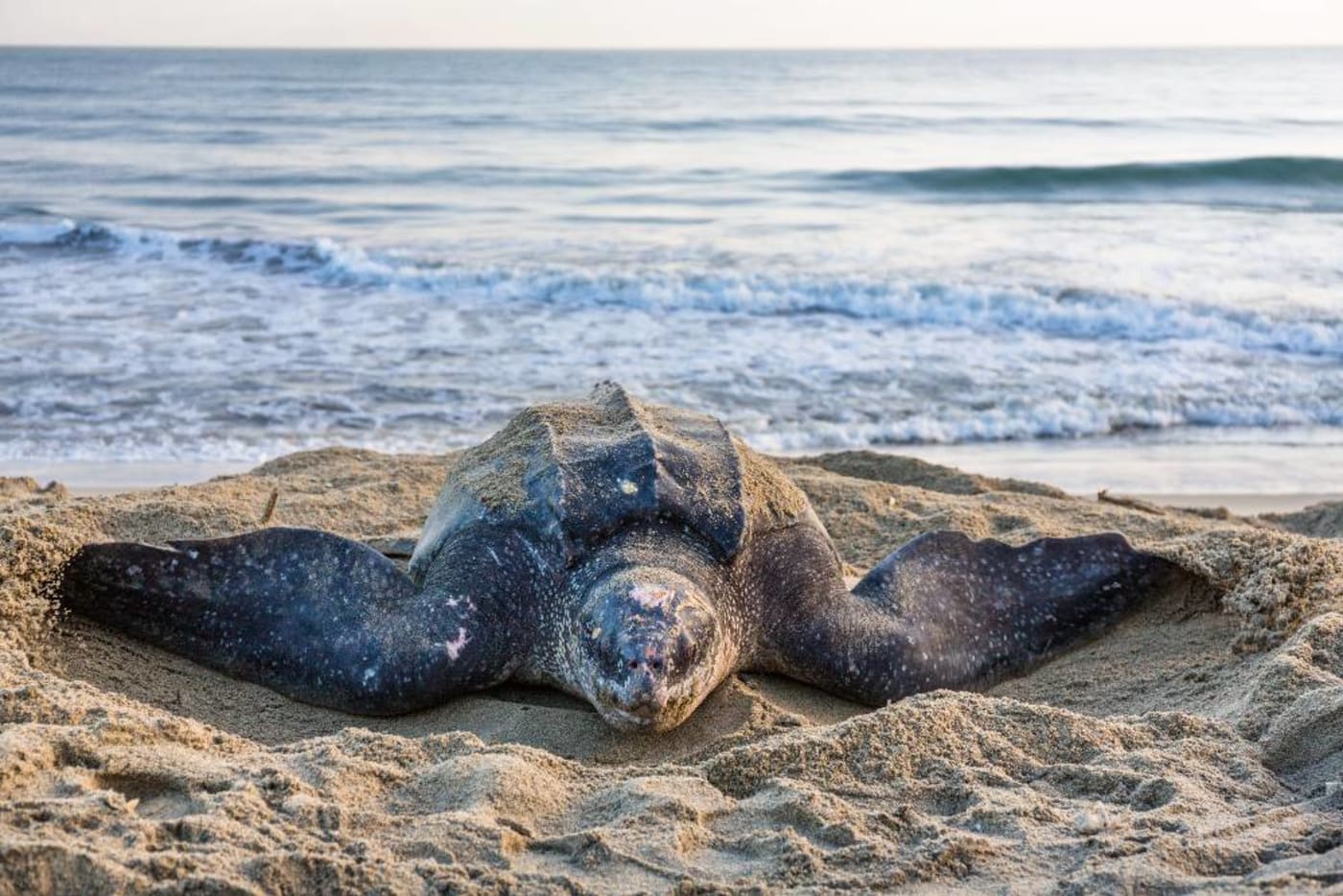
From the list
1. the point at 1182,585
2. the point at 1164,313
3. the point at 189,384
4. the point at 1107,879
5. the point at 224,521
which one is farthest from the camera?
the point at 1164,313

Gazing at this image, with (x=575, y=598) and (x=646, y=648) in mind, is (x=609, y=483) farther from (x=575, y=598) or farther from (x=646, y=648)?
(x=646, y=648)

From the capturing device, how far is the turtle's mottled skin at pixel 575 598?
8.96 feet

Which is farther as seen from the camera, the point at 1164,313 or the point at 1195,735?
the point at 1164,313

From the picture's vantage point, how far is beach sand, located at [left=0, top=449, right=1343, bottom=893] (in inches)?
70.2

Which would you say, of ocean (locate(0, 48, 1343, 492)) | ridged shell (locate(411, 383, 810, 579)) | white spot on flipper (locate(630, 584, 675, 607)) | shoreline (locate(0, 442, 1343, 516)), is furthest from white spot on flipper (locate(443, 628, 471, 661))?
ocean (locate(0, 48, 1343, 492))

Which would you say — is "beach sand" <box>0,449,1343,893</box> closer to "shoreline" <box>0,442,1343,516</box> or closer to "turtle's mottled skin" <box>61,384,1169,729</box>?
"turtle's mottled skin" <box>61,384,1169,729</box>

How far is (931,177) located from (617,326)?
9.98 meters

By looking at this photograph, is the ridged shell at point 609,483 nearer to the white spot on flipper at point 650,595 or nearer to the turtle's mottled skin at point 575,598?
the turtle's mottled skin at point 575,598

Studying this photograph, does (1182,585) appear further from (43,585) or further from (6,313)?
(6,313)

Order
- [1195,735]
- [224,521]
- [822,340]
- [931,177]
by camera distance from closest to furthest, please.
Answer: [1195,735] → [224,521] → [822,340] → [931,177]

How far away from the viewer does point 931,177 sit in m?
17.3

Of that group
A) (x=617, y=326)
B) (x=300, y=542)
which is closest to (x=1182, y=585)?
(x=300, y=542)

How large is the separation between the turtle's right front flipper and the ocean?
251 cm

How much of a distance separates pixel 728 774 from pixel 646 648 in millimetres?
349
